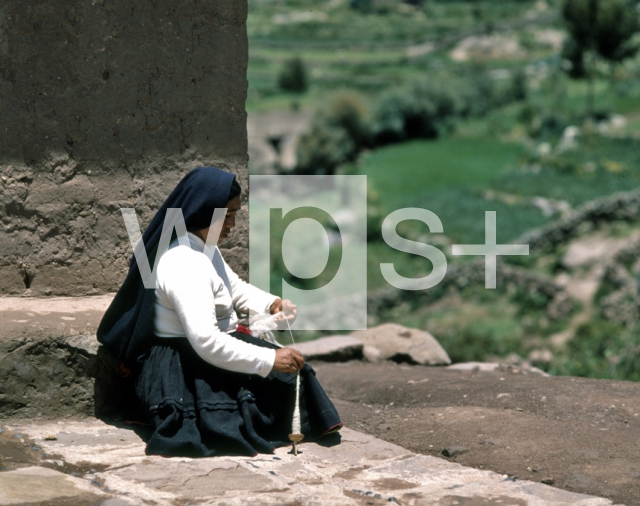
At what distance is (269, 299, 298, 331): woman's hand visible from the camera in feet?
12.2

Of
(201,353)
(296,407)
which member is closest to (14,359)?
(201,353)

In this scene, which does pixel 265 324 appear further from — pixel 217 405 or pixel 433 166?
pixel 433 166

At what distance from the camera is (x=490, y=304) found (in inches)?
666

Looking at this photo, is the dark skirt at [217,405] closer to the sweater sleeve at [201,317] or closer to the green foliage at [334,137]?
the sweater sleeve at [201,317]

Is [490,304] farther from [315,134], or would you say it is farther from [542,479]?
[315,134]

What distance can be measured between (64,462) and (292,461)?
2.70 ft

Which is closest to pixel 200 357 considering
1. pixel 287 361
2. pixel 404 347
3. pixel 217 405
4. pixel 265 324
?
pixel 217 405

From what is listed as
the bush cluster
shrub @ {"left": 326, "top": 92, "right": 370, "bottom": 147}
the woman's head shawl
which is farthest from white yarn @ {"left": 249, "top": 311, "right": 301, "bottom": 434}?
shrub @ {"left": 326, "top": 92, "right": 370, "bottom": 147}

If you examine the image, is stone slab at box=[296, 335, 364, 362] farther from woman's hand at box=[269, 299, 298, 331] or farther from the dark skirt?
the dark skirt

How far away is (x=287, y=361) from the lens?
330cm

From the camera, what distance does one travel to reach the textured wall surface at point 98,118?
12.8ft

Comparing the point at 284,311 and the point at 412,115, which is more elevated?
the point at 412,115

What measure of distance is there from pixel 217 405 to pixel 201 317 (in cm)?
37

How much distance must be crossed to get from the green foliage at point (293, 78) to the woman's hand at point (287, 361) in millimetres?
45463
